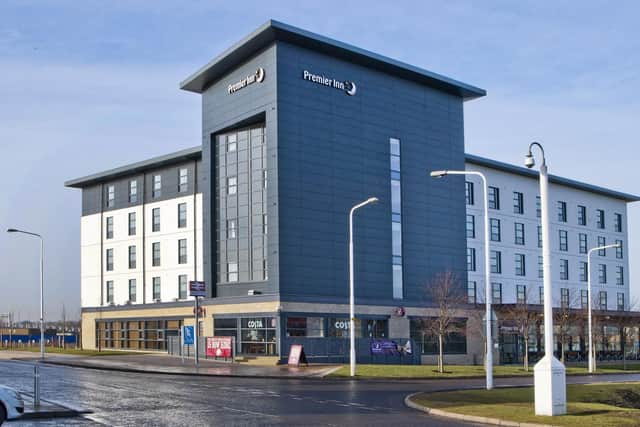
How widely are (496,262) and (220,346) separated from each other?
101 feet

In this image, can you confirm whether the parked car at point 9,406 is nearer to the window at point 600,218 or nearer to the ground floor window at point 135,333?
the ground floor window at point 135,333

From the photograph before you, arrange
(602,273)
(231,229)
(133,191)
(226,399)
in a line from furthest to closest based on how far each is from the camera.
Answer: (602,273), (133,191), (231,229), (226,399)

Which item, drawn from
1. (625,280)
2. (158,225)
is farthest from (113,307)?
(625,280)

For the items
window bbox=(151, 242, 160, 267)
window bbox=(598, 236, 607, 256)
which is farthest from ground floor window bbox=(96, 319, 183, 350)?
window bbox=(598, 236, 607, 256)

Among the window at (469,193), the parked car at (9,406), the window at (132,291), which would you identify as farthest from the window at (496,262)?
the parked car at (9,406)

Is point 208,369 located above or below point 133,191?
below

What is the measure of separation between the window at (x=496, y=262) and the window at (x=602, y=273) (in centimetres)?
1735

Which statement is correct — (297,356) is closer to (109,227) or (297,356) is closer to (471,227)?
(471,227)

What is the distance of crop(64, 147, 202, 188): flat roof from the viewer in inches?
2685

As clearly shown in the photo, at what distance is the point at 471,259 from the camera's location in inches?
2790

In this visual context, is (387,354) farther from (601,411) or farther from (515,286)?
(601,411)

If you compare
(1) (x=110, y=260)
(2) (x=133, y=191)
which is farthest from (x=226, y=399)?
(1) (x=110, y=260)

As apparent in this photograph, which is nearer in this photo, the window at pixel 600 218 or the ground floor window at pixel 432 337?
the ground floor window at pixel 432 337

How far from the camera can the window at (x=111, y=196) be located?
256ft
